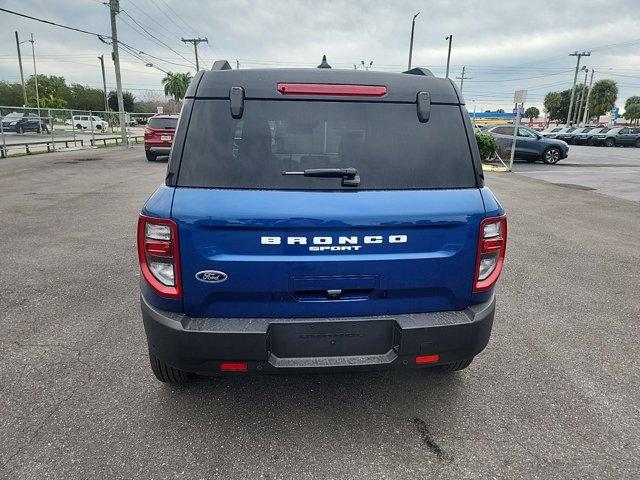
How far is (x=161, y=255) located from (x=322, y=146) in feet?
3.33

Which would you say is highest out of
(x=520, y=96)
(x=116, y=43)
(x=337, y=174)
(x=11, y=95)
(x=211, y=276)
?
(x=116, y=43)

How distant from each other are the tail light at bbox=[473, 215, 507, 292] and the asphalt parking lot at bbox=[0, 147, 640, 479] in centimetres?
91

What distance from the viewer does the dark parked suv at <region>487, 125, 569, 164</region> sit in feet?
68.0

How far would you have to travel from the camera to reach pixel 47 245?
638 centimetres

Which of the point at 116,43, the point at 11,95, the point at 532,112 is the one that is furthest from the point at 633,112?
the point at 11,95

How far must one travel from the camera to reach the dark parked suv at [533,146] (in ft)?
68.0

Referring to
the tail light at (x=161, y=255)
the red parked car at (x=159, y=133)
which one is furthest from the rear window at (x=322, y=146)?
the red parked car at (x=159, y=133)

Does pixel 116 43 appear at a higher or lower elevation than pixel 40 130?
higher

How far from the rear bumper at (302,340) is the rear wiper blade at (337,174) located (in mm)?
711

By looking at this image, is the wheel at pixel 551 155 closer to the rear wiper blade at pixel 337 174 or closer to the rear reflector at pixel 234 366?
the rear wiper blade at pixel 337 174

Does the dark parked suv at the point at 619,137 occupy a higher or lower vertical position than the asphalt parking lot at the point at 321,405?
higher

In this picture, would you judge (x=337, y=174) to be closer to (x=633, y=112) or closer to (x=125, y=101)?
(x=125, y=101)

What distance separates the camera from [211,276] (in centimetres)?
219

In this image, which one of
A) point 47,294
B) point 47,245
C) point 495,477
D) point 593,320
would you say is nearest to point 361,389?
point 495,477
